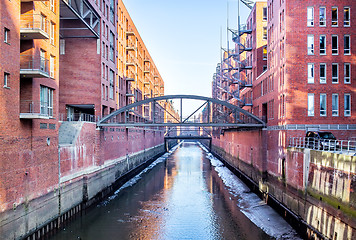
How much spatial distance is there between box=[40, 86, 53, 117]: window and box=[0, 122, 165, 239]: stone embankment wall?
8.47ft

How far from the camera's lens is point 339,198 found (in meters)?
13.8

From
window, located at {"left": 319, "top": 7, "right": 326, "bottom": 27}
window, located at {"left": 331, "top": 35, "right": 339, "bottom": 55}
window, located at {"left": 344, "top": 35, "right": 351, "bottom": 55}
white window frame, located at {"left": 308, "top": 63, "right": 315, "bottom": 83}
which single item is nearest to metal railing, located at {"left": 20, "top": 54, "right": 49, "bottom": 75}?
white window frame, located at {"left": 308, "top": 63, "right": 315, "bottom": 83}

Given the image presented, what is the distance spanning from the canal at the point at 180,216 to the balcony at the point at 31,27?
11032 mm

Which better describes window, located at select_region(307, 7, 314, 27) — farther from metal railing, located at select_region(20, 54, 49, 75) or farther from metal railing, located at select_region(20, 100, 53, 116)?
metal railing, located at select_region(20, 100, 53, 116)

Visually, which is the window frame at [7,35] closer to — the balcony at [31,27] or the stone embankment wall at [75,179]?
the balcony at [31,27]

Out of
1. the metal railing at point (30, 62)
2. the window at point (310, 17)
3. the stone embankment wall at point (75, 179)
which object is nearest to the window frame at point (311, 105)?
the window at point (310, 17)

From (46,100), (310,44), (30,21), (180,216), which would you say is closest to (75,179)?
(46,100)

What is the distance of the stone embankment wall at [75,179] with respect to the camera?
50.8 feet

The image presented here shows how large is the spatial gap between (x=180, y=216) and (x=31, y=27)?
15.0 metres

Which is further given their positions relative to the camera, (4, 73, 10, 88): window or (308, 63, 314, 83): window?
(308, 63, 314, 83): window

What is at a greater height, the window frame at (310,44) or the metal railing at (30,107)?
the window frame at (310,44)

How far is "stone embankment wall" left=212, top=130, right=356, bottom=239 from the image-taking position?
43.3 feet

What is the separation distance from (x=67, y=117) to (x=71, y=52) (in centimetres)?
622

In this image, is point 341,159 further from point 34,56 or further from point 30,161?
point 34,56
